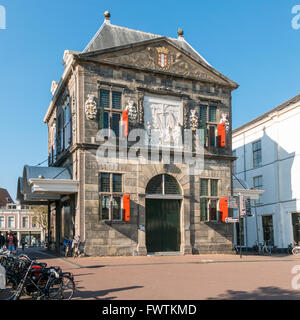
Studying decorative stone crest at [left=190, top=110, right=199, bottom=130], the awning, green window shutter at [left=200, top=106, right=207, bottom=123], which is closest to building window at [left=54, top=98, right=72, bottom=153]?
the awning

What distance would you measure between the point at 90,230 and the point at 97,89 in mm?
7764

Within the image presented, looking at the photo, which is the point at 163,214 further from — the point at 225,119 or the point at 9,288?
the point at 9,288

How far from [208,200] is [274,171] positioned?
12000 millimetres

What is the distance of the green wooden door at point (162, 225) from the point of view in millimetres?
23938

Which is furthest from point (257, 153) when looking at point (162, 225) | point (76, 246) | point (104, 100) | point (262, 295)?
point (262, 295)

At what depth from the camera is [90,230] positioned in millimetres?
22078

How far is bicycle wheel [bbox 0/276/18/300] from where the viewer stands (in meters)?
10.1

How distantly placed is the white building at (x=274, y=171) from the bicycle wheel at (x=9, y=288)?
87.9 feet

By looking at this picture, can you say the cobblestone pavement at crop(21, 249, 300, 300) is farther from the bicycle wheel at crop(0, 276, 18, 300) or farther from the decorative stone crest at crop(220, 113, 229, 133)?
the decorative stone crest at crop(220, 113, 229, 133)

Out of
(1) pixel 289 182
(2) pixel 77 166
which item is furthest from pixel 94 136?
(1) pixel 289 182

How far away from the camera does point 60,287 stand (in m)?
9.45

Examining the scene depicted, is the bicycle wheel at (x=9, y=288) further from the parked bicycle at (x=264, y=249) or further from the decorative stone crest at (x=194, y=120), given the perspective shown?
the parked bicycle at (x=264, y=249)
